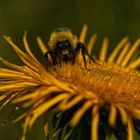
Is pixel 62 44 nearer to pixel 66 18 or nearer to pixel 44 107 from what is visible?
pixel 44 107

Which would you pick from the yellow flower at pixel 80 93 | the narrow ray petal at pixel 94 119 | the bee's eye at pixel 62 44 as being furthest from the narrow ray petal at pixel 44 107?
the bee's eye at pixel 62 44

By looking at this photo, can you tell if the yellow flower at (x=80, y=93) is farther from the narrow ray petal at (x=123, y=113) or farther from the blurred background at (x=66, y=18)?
the blurred background at (x=66, y=18)

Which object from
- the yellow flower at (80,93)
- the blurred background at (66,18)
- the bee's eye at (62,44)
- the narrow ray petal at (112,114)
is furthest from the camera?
the blurred background at (66,18)

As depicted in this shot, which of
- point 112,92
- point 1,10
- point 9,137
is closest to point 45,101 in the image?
point 112,92

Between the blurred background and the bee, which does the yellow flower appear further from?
the blurred background

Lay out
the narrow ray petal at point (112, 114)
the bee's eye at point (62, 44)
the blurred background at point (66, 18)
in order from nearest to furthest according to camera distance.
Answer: the narrow ray petal at point (112, 114) → the bee's eye at point (62, 44) → the blurred background at point (66, 18)

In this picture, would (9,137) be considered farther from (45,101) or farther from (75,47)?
(45,101)
